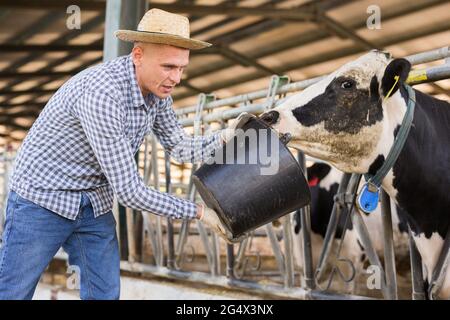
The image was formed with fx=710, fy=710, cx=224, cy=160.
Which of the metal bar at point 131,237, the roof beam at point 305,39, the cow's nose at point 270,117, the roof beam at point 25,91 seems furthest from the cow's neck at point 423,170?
the roof beam at point 25,91

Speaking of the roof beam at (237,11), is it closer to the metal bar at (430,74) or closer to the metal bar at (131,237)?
the metal bar at (131,237)

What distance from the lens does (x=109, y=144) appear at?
2.47 metres

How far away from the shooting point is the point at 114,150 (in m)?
2.48

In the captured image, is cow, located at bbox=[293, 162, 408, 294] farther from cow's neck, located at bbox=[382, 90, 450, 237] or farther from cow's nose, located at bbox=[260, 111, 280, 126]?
cow's nose, located at bbox=[260, 111, 280, 126]

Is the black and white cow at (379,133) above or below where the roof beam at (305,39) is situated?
below

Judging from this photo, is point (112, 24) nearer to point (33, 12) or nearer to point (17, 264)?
point (17, 264)

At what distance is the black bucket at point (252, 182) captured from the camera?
8.38 feet

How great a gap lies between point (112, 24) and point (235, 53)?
988cm

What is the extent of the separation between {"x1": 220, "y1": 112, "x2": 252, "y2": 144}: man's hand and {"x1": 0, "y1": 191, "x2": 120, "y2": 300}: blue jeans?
0.58 metres

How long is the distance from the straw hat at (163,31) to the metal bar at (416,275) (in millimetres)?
1513

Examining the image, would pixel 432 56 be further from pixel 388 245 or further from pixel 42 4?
pixel 42 4

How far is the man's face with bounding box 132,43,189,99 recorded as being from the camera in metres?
2.58

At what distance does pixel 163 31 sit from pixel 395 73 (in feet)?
3.43

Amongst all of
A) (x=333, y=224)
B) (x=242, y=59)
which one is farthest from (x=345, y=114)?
(x=242, y=59)
